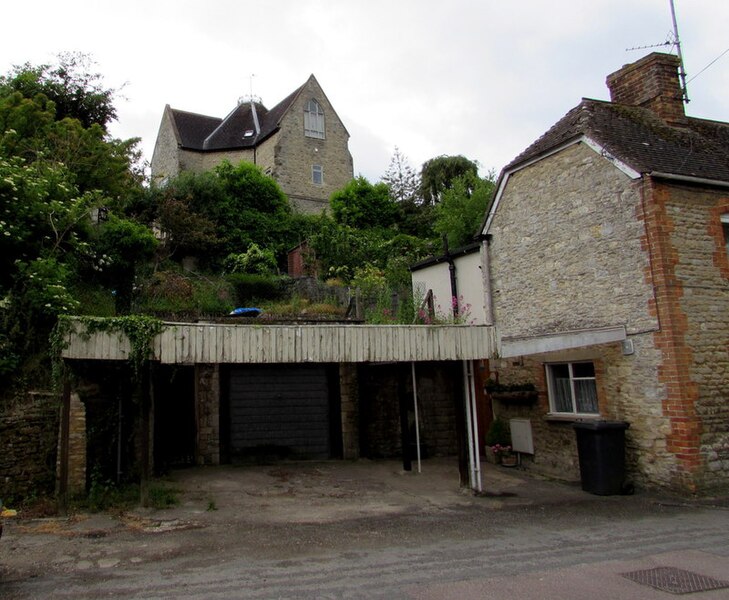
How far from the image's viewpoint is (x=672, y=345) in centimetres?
921

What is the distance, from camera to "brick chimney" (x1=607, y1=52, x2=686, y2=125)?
12273 millimetres

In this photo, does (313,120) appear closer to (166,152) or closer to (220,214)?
(166,152)

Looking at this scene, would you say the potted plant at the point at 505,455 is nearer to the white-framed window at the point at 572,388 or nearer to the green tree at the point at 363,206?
the white-framed window at the point at 572,388

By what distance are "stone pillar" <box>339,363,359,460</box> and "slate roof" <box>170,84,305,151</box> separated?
21739 millimetres

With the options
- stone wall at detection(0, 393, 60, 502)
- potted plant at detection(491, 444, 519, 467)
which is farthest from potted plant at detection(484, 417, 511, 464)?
stone wall at detection(0, 393, 60, 502)

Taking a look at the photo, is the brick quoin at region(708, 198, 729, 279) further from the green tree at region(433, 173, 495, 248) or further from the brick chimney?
the green tree at region(433, 173, 495, 248)

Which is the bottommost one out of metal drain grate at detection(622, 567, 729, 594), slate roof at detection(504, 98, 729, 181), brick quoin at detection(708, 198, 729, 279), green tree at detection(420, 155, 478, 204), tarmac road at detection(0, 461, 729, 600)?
metal drain grate at detection(622, 567, 729, 594)

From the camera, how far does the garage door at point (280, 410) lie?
1319 cm

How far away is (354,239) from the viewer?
967 inches

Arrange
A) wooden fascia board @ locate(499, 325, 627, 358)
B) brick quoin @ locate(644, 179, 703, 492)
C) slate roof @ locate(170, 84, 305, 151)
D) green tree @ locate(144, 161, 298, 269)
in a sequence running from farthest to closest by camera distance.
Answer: slate roof @ locate(170, 84, 305, 151) → green tree @ locate(144, 161, 298, 269) → wooden fascia board @ locate(499, 325, 627, 358) → brick quoin @ locate(644, 179, 703, 492)

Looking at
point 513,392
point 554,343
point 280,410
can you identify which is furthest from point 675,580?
point 280,410

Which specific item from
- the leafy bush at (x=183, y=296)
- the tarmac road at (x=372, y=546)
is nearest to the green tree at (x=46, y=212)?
the leafy bush at (x=183, y=296)

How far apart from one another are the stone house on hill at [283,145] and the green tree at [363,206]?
248 cm

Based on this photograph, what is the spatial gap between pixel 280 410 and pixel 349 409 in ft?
5.49
